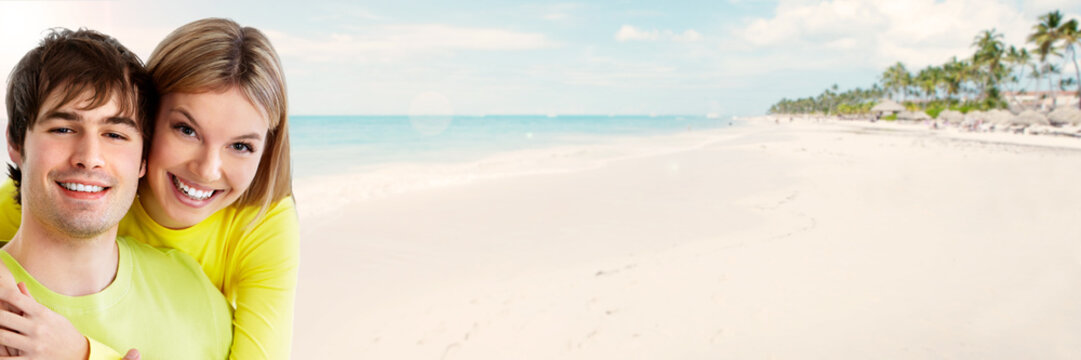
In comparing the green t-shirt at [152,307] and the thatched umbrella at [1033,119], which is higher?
the green t-shirt at [152,307]

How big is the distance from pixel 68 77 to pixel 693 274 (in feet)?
18.9

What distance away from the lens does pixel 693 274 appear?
636 cm

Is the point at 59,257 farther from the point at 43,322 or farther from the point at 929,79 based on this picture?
the point at 929,79

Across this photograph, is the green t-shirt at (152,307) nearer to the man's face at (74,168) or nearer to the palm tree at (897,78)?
the man's face at (74,168)

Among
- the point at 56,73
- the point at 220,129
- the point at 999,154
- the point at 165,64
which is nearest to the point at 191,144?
the point at 220,129

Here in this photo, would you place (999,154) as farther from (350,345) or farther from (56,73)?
(56,73)

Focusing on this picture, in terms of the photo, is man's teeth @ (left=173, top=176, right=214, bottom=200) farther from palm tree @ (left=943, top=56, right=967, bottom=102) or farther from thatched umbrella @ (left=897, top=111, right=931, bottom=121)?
palm tree @ (left=943, top=56, right=967, bottom=102)

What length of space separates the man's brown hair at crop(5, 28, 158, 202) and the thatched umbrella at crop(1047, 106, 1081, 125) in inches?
2036

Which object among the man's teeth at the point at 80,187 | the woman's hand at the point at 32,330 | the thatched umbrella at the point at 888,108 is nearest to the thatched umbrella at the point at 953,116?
the thatched umbrella at the point at 888,108

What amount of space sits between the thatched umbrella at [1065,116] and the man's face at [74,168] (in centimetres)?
5176

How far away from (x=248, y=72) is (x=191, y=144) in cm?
29

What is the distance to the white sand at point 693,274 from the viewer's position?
15.6 feet

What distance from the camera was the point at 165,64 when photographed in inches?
71.7

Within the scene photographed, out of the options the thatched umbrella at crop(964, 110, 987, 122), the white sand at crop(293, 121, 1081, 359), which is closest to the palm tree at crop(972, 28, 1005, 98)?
the thatched umbrella at crop(964, 110, 987, 122)
